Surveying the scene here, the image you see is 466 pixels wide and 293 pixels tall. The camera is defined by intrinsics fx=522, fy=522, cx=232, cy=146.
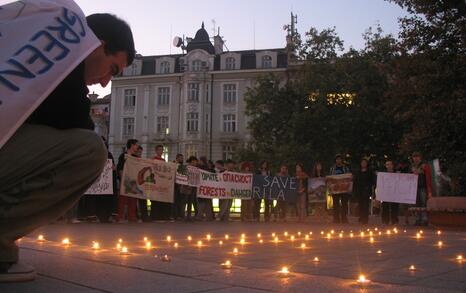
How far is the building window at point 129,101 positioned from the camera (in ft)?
204

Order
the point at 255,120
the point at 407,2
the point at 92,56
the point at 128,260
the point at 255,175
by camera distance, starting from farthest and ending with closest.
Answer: the point at 255,120 → the point at 407,2 → the point at 255,175 → the point at 128,260 → the point at 92,56

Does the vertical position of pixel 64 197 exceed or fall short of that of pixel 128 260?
it exceeds it

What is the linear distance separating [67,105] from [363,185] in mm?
12691

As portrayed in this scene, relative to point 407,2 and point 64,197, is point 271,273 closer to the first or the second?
point 64,197

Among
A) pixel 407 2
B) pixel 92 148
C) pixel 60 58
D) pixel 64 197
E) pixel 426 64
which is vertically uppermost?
pixel 407 2

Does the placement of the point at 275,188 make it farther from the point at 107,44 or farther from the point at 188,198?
the point at 107,44

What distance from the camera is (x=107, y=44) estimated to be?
2.69 metres

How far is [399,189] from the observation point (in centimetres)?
1372

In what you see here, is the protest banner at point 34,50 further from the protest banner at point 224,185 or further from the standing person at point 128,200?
the protest banner at point 224,185

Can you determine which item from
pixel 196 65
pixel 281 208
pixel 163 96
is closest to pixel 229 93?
pixel 196 65

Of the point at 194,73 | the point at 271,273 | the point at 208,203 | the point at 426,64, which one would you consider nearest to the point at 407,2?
the point at 426,64

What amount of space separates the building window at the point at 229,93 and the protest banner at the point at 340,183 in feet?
147

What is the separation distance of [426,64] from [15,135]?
1696 cm

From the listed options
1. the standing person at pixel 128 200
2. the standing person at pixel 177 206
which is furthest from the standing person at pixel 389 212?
the standing person at pixel 128 200
